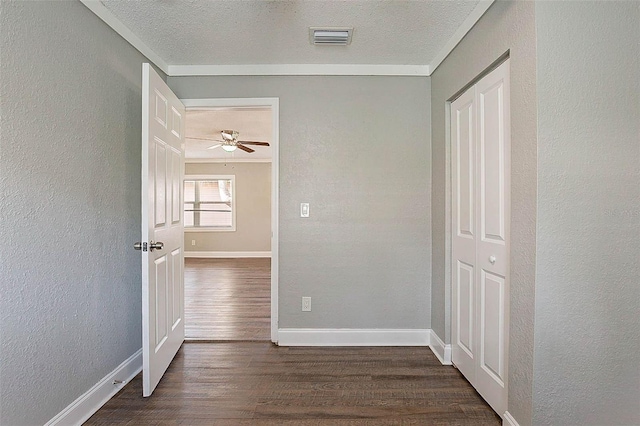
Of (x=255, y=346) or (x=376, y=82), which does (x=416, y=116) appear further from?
(x=255, y=346)

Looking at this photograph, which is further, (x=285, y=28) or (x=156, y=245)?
(x=285, y=28)

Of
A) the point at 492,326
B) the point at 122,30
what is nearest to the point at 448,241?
the point at 492,326

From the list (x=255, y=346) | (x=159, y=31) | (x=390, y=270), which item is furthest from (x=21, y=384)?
(x=390, y=270)

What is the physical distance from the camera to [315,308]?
3.06 m

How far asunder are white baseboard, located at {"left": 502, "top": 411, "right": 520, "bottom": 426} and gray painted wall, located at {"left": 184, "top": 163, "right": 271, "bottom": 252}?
7.37 m

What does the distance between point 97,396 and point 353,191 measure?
217cm

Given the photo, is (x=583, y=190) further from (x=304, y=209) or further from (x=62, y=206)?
(x=62, y=206)

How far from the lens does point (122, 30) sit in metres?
2.34

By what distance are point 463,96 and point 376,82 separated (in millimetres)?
803

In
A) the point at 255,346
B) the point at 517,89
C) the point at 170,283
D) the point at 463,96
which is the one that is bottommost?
the point at 255,346

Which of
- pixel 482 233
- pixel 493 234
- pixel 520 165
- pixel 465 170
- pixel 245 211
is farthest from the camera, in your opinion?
pixel 245 211

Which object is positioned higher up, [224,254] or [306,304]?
[306,304]

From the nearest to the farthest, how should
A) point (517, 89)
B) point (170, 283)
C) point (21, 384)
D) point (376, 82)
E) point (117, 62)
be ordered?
point (21, 384)
point (517, 89)
point (117, 62)
point (170, 283)
point (376, 82)

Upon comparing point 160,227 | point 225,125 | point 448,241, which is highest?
point 225,125
